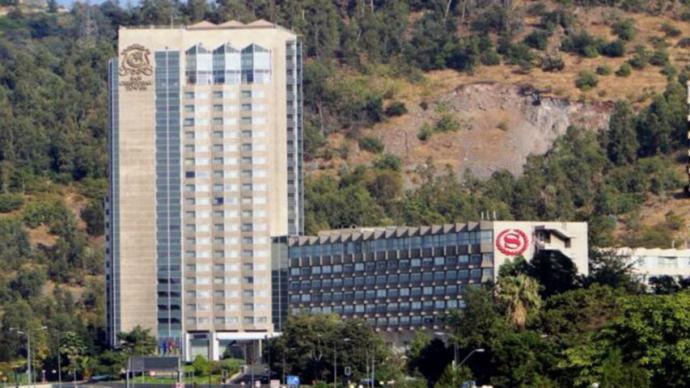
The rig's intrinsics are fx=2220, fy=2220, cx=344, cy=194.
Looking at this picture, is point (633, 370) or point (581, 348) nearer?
point (633, 370)

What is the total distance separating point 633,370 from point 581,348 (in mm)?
17774

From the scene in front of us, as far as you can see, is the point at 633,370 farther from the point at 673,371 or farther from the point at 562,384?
the point at 562,384

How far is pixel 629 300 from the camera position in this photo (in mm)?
193125

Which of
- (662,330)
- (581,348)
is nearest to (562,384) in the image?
(581,348)

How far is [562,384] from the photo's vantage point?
7638 inches

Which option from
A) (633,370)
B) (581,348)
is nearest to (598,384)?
(633,370)

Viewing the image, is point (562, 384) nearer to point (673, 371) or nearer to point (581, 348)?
point (581, 348)

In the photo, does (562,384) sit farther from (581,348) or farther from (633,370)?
(633,370)

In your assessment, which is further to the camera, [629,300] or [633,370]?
[629,300]

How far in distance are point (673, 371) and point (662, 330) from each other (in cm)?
426

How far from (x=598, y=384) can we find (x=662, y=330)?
7.84 m

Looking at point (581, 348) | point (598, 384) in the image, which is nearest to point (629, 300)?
point (581, 348)

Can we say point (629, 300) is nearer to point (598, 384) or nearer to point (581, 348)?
point (581, 348)

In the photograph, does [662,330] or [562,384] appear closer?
[662,330]
